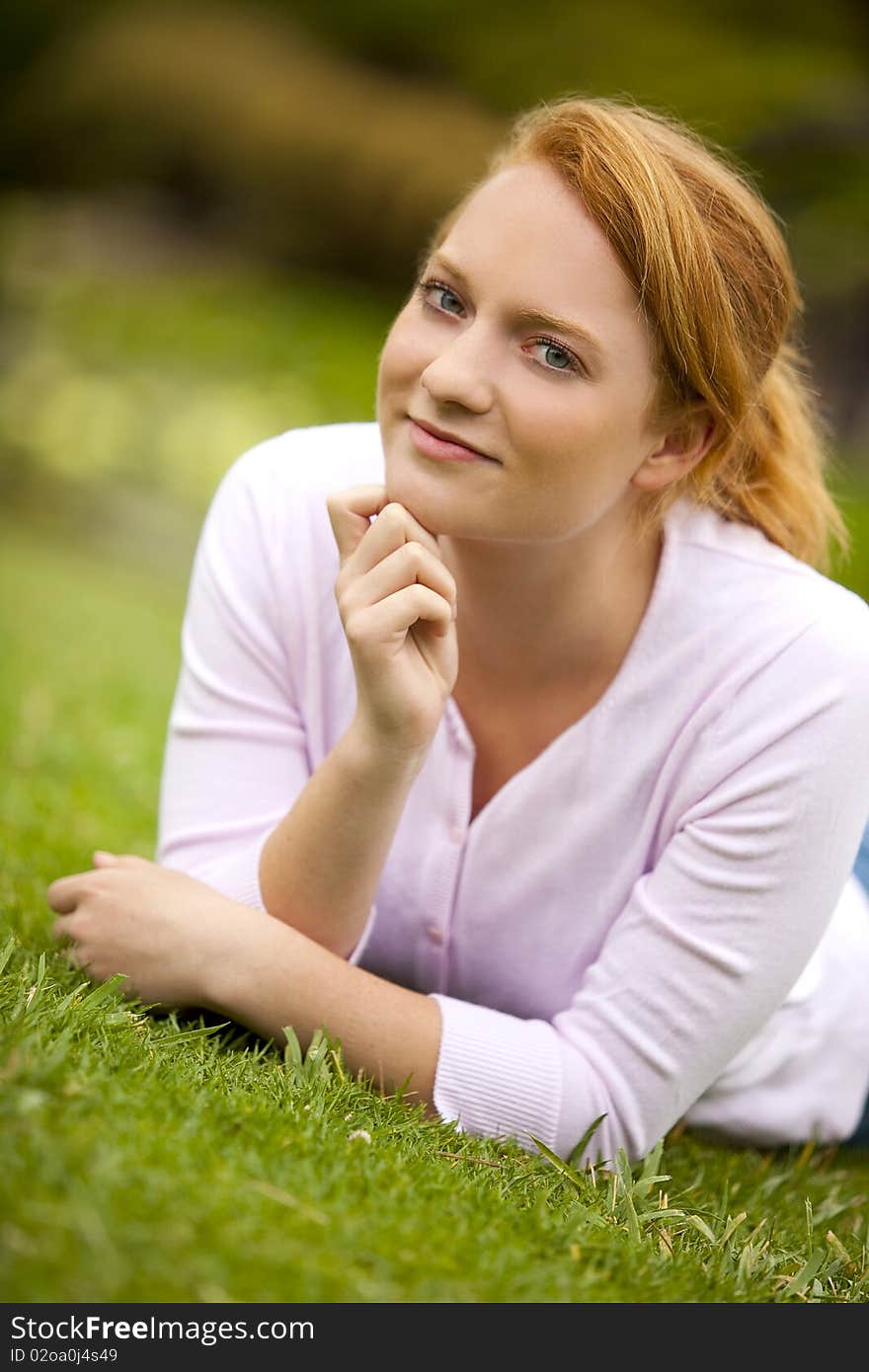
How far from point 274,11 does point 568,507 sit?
14.1 m

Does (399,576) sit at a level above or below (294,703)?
above

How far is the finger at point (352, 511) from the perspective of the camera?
2.19 meters

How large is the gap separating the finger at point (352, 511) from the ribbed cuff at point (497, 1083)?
722 mm

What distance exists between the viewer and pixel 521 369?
209 cm

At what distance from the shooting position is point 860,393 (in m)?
11.3

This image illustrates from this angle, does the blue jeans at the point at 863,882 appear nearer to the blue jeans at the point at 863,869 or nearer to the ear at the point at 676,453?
the blue jeans at the point at 863,869

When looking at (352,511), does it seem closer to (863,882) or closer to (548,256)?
(548,256)

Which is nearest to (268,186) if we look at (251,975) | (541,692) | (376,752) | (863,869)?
(863,869)

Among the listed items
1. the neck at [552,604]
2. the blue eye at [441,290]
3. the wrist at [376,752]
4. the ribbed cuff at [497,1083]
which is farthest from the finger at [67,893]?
the blue eye at [441,290]

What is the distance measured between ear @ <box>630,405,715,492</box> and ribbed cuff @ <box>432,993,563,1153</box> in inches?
34.8

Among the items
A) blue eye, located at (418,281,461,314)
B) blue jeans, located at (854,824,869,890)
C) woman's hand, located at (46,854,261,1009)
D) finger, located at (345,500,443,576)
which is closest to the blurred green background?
blue jeans, located at (854,824,869,890)

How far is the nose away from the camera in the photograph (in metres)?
2.05

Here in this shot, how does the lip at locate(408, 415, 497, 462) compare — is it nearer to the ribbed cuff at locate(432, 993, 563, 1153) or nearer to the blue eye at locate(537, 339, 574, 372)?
the blue eye at locate(537, 339, 574, 372)

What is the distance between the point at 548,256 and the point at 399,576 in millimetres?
497
